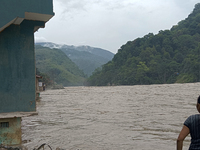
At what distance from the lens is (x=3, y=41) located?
535 centimetres

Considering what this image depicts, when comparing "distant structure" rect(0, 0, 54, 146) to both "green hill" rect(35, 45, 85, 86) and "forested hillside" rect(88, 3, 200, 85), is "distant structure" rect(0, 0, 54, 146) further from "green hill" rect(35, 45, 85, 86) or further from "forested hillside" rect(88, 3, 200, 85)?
"green hill" rect(35, 45, 85, 86)

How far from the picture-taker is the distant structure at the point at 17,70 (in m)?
5.28

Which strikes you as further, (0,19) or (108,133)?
(108,133)

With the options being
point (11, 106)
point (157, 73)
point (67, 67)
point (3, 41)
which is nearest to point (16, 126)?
point (11, 106)

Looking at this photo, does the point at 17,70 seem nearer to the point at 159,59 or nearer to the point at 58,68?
the point at 159,59

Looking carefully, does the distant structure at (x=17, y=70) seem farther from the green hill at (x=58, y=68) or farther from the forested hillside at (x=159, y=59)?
the green hill at (x=58, y=68)

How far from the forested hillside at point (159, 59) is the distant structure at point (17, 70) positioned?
172ft

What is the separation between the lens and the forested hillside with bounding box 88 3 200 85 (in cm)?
6099

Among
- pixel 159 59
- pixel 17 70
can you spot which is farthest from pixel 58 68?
pixel 17 70

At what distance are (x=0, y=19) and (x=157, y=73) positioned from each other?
6503 cm

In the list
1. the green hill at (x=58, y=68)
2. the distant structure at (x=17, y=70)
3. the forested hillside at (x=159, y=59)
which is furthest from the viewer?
the green hill at (x=58, y=68)

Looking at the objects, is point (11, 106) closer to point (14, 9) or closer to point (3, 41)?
point (3, 41)

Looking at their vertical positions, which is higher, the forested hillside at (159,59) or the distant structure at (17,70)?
the forested hillside at (159,59)

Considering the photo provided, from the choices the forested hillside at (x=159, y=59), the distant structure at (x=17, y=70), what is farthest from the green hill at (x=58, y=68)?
the distant structure at (x=17, y=70)
